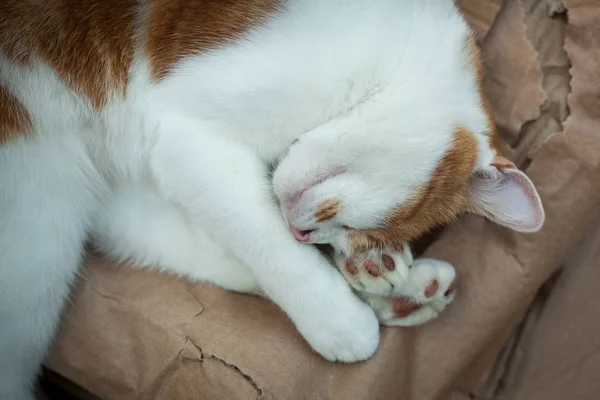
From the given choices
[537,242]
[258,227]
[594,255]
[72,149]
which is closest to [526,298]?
[537,242]

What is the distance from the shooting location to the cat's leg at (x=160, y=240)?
1111mm

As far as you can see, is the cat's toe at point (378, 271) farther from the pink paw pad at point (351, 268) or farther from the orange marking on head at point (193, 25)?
the orange marking on head at point (193, 25)

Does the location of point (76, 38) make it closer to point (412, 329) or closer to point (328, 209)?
point (328, 209)

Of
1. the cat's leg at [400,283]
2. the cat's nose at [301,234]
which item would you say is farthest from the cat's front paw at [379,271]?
the cat's nose at [301,234]

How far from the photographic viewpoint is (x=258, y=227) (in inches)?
38.1

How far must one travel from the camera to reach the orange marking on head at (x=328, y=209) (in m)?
0.92

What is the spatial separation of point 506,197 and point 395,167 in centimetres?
23

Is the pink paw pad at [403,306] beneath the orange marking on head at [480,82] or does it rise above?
beneath

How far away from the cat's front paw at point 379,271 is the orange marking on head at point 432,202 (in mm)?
17

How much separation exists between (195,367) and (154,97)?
0.45 m

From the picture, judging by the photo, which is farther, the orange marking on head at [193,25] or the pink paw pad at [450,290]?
the pink paw pad at [450,290]

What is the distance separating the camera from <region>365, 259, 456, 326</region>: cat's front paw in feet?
3.43

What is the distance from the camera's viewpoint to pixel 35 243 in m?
1.01

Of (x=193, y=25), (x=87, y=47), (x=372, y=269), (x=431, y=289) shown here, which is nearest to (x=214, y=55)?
(x=193, y=25)
